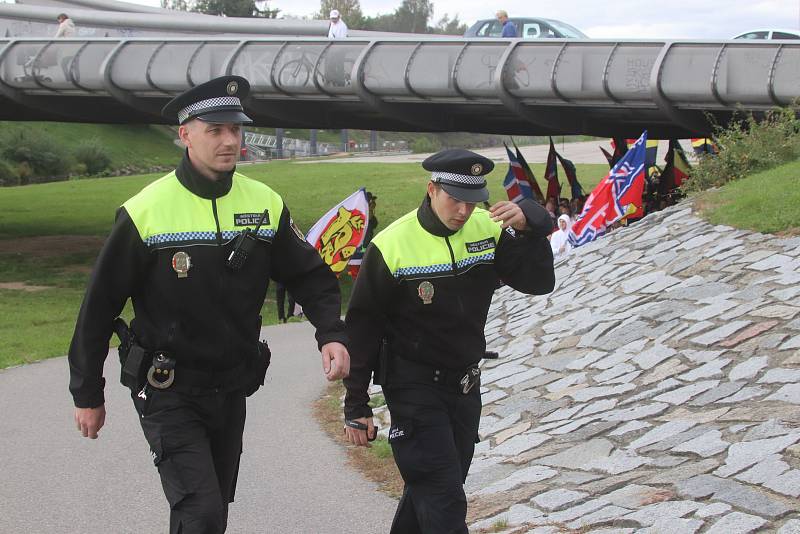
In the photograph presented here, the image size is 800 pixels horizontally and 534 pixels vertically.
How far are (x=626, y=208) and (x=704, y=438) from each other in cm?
1117

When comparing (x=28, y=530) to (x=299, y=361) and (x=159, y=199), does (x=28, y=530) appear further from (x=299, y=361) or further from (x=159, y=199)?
(x=299, y=361)

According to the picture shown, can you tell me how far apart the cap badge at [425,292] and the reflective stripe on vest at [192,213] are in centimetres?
75

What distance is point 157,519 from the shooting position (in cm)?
792

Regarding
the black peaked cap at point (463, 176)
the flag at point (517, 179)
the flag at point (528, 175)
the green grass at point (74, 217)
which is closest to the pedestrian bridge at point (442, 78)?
the flag at point (528, 175)

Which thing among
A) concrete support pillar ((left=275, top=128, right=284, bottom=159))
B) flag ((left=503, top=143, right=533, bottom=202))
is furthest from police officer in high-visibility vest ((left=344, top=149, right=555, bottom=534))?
concrete support pillar ((left=275, top=128, right=284, bottom=159))

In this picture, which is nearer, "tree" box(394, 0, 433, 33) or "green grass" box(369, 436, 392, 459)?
"green grass" box(369, 436, 392, 459)

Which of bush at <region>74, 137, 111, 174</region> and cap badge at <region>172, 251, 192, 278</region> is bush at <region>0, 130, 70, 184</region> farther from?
cap badge at <region>172, 251, 192, 278</region>

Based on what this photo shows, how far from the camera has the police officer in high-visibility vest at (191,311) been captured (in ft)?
16.9

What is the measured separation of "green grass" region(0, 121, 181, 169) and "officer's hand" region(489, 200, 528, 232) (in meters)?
67.3

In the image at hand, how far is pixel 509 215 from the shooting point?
18.2ft

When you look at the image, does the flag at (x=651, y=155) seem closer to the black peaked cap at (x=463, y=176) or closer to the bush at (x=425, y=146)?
the black peaked cap at (x=463, y=176)

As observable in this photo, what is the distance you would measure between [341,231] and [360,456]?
709 centimetres

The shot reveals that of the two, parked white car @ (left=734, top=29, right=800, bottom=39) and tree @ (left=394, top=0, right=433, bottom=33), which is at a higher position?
parked white car @ (left=734, top=29, right=800, bottom=39)

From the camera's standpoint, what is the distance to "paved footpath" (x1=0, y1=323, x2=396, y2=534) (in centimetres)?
786
